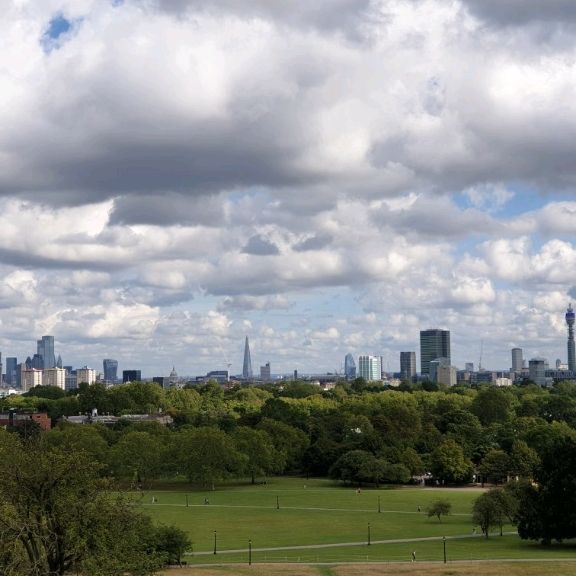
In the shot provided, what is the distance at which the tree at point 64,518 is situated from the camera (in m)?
46.0

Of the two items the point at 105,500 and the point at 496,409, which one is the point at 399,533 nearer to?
the point at 105,500

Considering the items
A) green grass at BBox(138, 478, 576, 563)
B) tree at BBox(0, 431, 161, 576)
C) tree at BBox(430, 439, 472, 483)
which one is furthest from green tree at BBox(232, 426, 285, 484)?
tree at BBox(0, 431, 161, 576)

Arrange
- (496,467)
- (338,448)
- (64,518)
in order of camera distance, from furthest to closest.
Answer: (338,448) → (496,467) → (64,518)

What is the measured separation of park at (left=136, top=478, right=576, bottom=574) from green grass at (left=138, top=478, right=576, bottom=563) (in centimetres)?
9

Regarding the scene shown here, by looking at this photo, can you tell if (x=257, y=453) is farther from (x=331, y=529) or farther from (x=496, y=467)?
(x=331, y=529)

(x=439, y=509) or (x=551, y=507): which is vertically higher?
(x=551, y=507)

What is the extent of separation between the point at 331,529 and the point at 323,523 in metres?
3.88

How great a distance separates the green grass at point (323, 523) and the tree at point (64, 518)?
87.3 ft

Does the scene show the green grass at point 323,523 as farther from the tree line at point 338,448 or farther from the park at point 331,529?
the tree line at point 338,448

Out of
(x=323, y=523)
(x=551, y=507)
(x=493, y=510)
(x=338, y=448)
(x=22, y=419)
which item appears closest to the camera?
(x=551, y=507)

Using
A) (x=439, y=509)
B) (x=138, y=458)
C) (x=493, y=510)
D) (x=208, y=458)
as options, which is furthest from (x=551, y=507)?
(x=138, y=458)

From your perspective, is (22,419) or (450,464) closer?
(450,464)

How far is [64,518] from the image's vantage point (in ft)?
155

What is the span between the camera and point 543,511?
8200 cm
